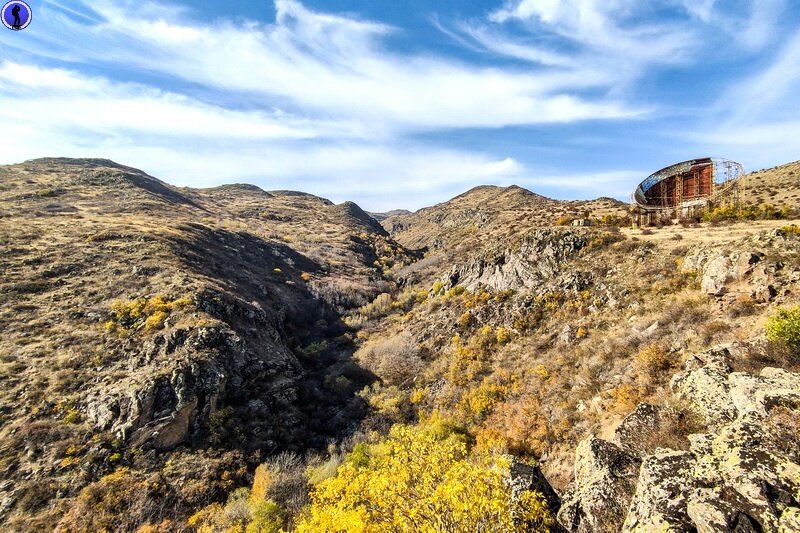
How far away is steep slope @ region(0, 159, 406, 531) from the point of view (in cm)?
1584

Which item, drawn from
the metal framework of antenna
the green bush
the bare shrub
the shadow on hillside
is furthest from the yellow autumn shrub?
the metal framework of antenna

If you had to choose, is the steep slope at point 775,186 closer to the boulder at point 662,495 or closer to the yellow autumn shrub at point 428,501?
the boulder at point 662,495

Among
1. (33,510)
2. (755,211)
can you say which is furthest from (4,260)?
(755,211)

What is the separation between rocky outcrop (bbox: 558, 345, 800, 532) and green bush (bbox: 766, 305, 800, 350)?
1.66 metres

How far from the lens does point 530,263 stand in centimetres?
2994

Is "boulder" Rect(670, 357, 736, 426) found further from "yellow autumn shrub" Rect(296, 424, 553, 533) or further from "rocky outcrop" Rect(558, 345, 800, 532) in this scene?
"yellow autumn shrub" Rect(296, 424, 553, 533)

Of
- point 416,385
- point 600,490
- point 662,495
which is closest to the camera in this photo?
point 662,495

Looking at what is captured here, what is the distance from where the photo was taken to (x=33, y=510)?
13656 millimetres

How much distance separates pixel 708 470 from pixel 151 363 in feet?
83.8

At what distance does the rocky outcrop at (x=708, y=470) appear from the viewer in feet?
18.8

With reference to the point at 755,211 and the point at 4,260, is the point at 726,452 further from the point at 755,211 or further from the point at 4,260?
the point at 4,260

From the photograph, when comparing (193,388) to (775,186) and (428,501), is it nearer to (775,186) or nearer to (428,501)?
(428,501)

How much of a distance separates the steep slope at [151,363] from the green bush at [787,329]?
789 inches

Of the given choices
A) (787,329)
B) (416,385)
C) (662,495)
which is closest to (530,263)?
(416,385)
